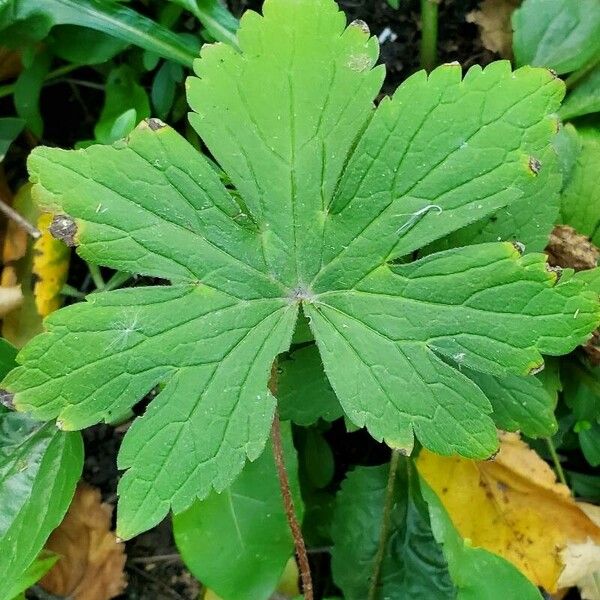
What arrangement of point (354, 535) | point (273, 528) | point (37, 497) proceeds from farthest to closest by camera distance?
point (354, 535) < point (273, 528) < point (37, 497)

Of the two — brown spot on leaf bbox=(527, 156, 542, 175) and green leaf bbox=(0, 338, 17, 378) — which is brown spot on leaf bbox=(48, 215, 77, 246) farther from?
brown spot on leaf bbox=(527, 156, 542, 175)

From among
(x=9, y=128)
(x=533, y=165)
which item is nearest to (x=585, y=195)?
(x=533, y=165)

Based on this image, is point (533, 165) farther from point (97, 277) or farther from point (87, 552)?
point (87, 552)

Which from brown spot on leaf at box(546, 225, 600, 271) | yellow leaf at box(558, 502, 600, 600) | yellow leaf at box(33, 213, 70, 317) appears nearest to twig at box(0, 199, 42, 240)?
yellow leaf at box(33, 213, 70, 317)

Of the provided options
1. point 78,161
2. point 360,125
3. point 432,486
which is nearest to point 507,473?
point 432,486

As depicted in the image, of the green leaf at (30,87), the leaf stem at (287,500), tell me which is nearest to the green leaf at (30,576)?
the leaf stem at (287,500)

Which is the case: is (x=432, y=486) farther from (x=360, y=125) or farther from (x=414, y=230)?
(x=360, y=125)

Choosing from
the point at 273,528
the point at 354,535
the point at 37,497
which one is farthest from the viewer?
the point at 354,535

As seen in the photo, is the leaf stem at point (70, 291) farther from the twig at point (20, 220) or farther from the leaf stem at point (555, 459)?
the leaf stem at point (555, 459)
